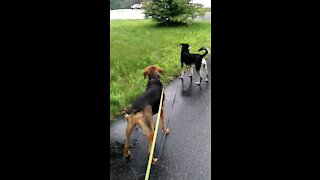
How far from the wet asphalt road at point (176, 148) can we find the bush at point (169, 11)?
9128 millimetres

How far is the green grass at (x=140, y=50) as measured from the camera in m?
6.91

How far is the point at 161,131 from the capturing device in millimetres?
5090

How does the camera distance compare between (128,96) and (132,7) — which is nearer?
(128,96)

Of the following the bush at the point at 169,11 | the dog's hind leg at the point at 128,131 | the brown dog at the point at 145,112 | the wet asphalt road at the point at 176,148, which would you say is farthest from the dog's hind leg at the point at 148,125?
the bush at the point at 169,11

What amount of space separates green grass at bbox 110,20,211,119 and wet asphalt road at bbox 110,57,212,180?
3.22 feet

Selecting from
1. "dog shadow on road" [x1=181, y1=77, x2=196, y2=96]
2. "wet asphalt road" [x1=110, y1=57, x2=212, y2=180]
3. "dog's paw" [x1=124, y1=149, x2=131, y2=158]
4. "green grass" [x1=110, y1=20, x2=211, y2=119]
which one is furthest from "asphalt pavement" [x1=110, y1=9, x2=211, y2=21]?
"dog's paw" [x1=124, y1=149, x2=131, y2=158]

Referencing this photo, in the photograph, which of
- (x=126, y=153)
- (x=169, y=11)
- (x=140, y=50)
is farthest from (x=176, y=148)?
(x=169, y=11)

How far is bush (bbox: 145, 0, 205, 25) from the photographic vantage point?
14.8m

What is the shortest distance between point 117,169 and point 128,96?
255 centimetres

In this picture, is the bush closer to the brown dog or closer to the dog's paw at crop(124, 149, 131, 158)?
the brown dog

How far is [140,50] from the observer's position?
10.2 meters

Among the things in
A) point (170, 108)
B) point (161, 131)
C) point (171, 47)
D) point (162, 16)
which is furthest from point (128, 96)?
point (162, 16)
